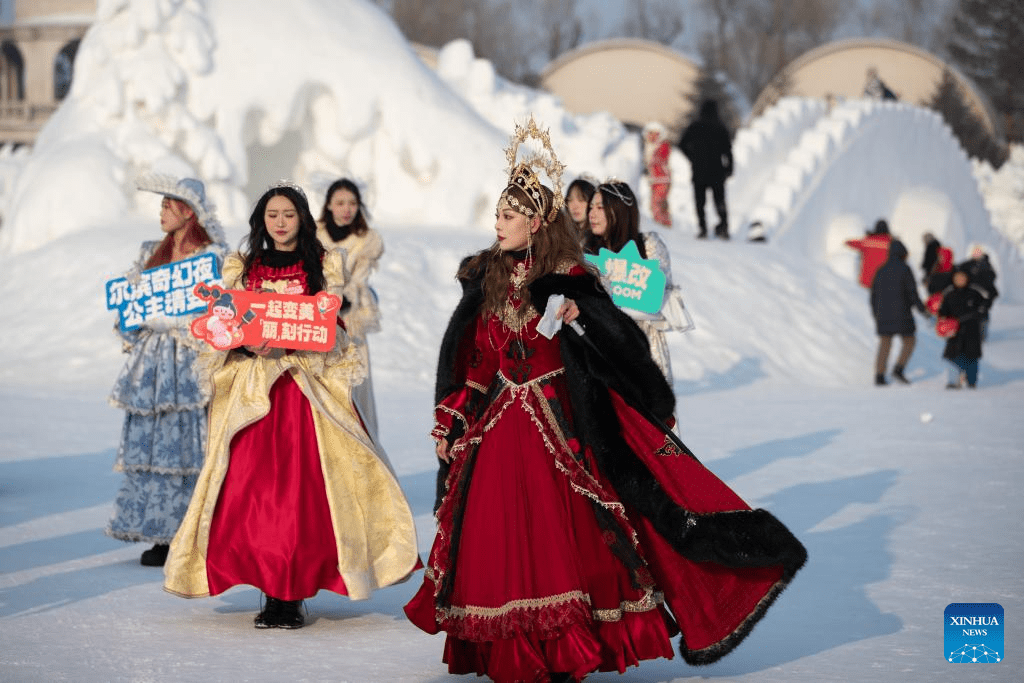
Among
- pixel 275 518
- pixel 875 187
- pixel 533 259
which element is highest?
pixel 875 187

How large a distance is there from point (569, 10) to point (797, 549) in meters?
60.5

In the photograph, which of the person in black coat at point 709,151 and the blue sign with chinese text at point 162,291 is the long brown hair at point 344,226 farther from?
the person in black coat at point 709,151

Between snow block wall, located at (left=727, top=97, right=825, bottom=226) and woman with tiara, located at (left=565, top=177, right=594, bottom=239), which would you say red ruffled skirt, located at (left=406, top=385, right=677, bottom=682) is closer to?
woman with tiara, located at (left=565, top=177, right=594, bottom=239)

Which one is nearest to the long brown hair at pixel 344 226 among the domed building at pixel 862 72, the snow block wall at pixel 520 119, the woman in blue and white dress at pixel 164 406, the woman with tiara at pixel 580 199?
the woman in blue and white dress at pixel 164 406

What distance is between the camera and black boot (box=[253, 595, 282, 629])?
5.45 meters

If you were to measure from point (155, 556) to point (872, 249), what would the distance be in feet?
47.6

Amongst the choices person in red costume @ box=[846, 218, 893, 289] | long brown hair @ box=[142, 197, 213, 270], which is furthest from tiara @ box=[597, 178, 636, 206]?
person in red costume @ box=[846, 218, 893, 289]

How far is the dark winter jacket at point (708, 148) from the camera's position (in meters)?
18.7

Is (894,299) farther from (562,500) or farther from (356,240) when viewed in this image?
(562,500)

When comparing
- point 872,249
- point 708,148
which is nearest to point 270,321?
point 708,148

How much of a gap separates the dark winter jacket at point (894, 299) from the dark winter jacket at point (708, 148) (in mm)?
3685

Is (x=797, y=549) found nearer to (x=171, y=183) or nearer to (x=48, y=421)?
(x=171, y=183)

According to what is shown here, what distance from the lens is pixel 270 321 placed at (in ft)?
18.3

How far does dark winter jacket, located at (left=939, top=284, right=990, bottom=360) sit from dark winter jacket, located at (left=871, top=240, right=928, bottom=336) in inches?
14.0
